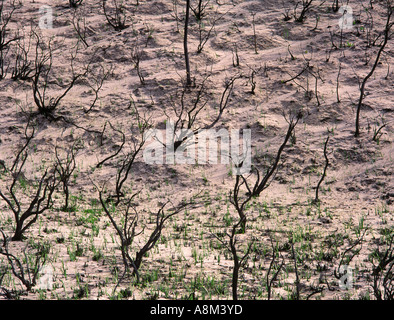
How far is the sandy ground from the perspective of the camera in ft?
11.6

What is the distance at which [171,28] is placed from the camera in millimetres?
7672

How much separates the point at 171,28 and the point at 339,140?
3540 millimetres

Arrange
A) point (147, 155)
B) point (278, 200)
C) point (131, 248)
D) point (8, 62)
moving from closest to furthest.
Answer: point (131, 248), point (278, 200), point (147, 155), point (8, 62)

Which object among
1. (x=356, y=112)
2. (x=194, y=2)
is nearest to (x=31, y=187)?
(x=356, y=112)

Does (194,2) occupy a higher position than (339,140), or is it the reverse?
(194,2)

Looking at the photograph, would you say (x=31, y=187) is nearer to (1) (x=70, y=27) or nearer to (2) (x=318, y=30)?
(1) (x=70, y=27)

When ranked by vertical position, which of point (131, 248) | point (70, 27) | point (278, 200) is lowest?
point (278, 200)

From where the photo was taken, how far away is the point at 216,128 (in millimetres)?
5926

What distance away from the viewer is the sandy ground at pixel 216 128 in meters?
3.54

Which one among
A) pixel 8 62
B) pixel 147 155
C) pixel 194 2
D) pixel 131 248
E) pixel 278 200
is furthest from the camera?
pixel 194 2

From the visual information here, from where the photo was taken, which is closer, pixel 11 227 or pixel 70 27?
pixel 11 227

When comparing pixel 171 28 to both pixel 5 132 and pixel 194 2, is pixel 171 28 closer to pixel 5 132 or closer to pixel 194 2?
pixel 194 2

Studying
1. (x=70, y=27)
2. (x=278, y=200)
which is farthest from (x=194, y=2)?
(x=278, y=200)
